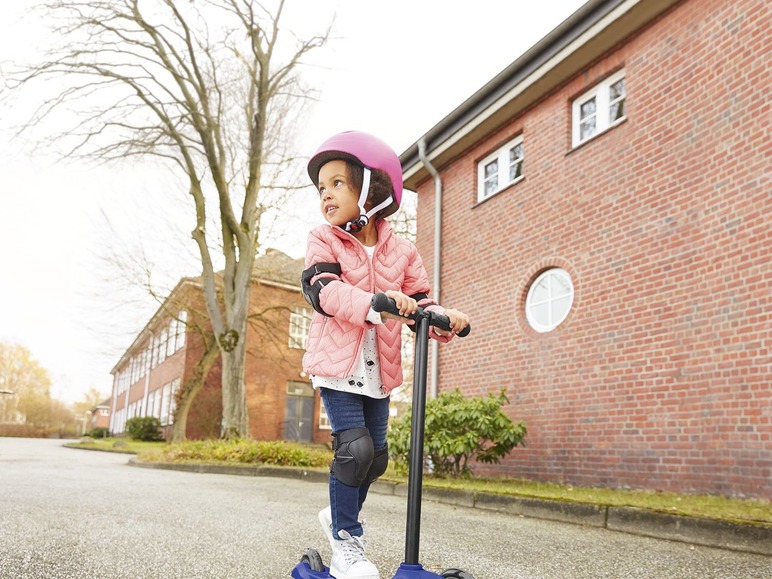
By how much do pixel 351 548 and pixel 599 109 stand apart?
25.1ft

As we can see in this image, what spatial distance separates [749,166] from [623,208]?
1.59 m

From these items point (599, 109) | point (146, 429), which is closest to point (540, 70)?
point (599, 109)

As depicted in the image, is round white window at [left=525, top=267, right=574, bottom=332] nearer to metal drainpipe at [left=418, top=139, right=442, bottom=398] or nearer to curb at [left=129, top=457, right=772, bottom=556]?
metal drainpipe at [left=418, top=139, right=442, bottom=398]

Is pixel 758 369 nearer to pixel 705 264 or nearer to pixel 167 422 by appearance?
pixel 705 264

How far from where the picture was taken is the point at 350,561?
2.21m

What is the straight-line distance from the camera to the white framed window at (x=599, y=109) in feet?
27.0

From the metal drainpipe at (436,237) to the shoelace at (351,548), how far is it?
856 cm

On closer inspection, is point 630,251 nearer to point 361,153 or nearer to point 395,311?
point 361,153

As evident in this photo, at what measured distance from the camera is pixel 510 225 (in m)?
9.66

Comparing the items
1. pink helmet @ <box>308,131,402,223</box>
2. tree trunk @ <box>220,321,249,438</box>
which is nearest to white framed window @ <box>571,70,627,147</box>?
pink helmet @ <box>308,131,402,223</box>

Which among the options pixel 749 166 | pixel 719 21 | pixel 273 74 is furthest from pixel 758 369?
pixel 273 74

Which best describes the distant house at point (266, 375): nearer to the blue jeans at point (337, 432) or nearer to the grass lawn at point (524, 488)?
the grass lawn at point (524, 488)

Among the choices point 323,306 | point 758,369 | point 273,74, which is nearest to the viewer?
point 323,306

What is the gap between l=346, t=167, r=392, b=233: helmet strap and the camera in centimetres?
246
